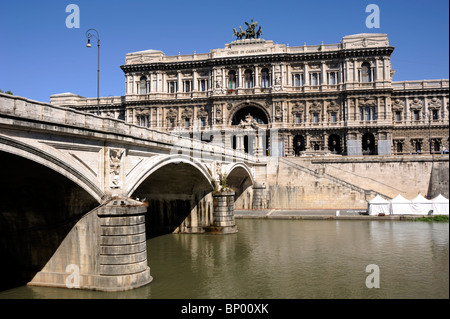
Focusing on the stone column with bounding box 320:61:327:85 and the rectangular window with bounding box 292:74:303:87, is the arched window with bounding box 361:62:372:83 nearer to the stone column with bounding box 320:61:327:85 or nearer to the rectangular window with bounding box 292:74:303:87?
the stone column with bounding box 320:61:327:85

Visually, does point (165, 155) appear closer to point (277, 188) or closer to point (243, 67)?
point (277, 188)

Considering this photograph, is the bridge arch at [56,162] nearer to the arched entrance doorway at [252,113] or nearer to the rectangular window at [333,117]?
the arched entrance doorway at [252,113]

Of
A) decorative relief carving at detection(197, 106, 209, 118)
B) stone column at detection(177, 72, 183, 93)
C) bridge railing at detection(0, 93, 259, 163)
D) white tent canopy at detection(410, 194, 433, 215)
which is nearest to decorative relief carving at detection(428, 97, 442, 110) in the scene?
white tent canopy at detection(410, 194, 433, 215)

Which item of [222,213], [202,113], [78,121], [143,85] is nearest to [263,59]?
[202,113]

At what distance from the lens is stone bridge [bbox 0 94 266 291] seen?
→ 47.8 feet

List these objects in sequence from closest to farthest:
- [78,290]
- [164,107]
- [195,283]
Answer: [78,290] < [195,283] < [164,107]

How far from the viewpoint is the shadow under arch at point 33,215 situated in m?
16.6

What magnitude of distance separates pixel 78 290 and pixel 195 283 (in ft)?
17.6

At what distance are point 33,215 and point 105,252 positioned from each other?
Answer: 405cm

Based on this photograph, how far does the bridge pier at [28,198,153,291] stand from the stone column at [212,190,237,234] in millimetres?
15784

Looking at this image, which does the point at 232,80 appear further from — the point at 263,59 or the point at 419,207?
the point at 419,207

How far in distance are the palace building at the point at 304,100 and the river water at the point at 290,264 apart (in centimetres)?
2913
